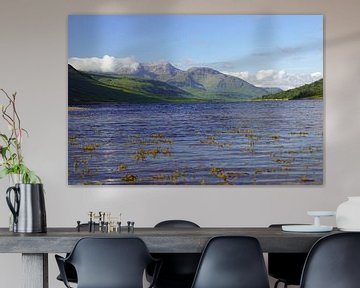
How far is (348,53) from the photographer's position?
622 cm

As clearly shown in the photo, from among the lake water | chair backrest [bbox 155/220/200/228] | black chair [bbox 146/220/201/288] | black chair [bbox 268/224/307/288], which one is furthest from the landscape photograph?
black chair [bbox 146/220/201/288]

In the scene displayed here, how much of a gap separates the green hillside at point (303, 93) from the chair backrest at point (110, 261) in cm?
270

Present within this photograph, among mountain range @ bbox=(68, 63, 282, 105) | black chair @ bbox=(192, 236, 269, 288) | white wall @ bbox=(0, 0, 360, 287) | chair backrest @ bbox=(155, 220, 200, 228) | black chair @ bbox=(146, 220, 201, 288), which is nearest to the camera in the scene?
black chair @ bbox=(192, 236, 269, 288)

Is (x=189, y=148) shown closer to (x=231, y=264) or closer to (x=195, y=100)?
(x=195, y=100)

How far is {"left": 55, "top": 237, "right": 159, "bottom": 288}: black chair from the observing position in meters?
3.84

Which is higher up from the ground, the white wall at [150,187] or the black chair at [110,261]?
the white wall at [150,187]

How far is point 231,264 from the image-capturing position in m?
3.92

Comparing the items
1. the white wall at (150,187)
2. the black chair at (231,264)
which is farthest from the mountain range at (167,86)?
the black chair at (231,264)

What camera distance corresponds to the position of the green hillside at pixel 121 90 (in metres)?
6.20

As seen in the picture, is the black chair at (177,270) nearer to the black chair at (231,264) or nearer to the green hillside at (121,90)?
the black chair at (231,264)

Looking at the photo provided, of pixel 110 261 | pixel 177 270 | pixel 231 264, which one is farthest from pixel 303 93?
pixel 110 261

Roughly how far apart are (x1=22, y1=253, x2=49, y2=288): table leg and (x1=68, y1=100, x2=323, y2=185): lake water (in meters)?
2.18

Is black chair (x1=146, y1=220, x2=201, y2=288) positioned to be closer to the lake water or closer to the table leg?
the table leg

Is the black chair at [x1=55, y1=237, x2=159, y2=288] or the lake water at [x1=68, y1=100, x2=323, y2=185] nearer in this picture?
the black chair at [x1=55, y1=237, x2=159, y2=288]
